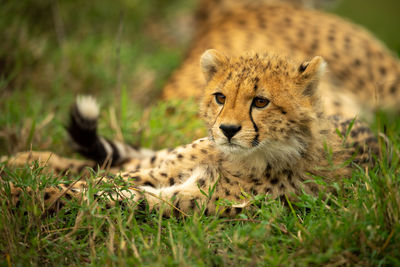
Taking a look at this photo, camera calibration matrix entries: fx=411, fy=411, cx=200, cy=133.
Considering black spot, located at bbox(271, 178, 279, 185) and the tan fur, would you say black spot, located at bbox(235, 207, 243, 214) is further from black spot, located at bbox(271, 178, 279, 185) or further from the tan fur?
the tan fur

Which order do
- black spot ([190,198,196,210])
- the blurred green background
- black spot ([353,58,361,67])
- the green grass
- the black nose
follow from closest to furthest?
1. the green grass
2. the black nose
3. black spot ([190,198,196,210])
4. the blurred green background
5. black spot ([353,58,361,67])

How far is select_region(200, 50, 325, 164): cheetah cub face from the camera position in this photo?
1.93 meters

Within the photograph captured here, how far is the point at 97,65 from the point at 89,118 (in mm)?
1670

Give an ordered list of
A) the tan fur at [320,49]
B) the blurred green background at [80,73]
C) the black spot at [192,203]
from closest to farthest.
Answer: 1. the black spot at [192,203]
2. the blurred green background at [80,73]
3. the tan fur at [320,49]

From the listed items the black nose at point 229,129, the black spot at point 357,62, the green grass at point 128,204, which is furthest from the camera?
the black spot at point 357,62

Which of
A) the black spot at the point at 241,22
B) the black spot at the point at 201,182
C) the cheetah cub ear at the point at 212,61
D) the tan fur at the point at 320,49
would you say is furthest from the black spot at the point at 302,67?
the black spot at the point at 241,22

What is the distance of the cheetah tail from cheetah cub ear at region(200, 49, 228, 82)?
77cm

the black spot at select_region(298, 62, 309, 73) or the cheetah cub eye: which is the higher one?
the black spot at select_region(298, 62, 309, 73)

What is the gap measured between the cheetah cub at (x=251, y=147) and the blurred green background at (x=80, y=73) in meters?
0.83

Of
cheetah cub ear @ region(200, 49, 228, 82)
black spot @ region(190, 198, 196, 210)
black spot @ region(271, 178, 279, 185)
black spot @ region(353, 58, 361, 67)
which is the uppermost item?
black spot @ region(353, 58, 361, 67)

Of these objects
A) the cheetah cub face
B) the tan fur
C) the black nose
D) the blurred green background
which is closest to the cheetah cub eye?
the cheetah cub face

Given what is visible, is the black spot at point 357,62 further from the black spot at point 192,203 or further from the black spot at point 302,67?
the black spot at point 192,203

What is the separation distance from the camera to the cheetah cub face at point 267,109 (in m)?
1.93

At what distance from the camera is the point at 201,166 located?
86.6 inches
